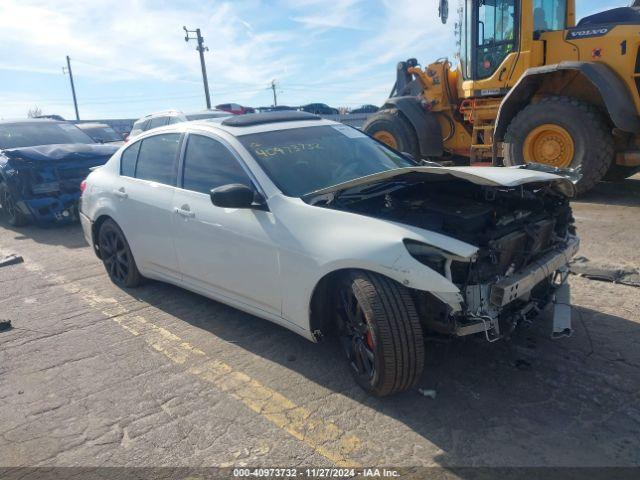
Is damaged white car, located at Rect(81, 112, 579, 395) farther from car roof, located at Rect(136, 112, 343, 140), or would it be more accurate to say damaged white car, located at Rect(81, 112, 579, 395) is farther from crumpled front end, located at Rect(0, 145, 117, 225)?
crumpled front end, located at Rect(0, 145, 117, 225)

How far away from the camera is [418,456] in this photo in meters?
2.50

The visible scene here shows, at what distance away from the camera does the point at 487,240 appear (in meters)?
2.89

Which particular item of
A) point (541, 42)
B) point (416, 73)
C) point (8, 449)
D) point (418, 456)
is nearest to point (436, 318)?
point (418, 456)

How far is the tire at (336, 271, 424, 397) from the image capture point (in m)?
2.71

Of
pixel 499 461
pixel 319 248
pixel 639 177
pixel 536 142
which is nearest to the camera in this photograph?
pixel 499 461

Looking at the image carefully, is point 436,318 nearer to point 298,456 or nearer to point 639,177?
point 298,456

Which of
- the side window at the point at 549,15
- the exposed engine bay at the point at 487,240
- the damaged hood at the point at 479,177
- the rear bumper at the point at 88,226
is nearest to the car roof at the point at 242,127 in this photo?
the damaged hood at the point at 479,177

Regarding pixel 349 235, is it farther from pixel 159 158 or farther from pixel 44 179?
pixel 44 179

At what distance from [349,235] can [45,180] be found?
7.06 m

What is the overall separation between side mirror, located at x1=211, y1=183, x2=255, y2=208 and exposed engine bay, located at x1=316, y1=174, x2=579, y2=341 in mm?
588

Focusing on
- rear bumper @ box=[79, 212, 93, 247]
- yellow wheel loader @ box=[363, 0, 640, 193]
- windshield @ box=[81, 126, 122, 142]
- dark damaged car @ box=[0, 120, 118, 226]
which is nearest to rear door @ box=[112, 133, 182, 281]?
rear bumper @ box=[79, 212, 93, 247]

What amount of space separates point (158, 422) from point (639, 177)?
966 cm

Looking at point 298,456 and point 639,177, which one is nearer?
point 298,456

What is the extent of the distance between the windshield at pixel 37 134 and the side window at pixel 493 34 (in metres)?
7.44
